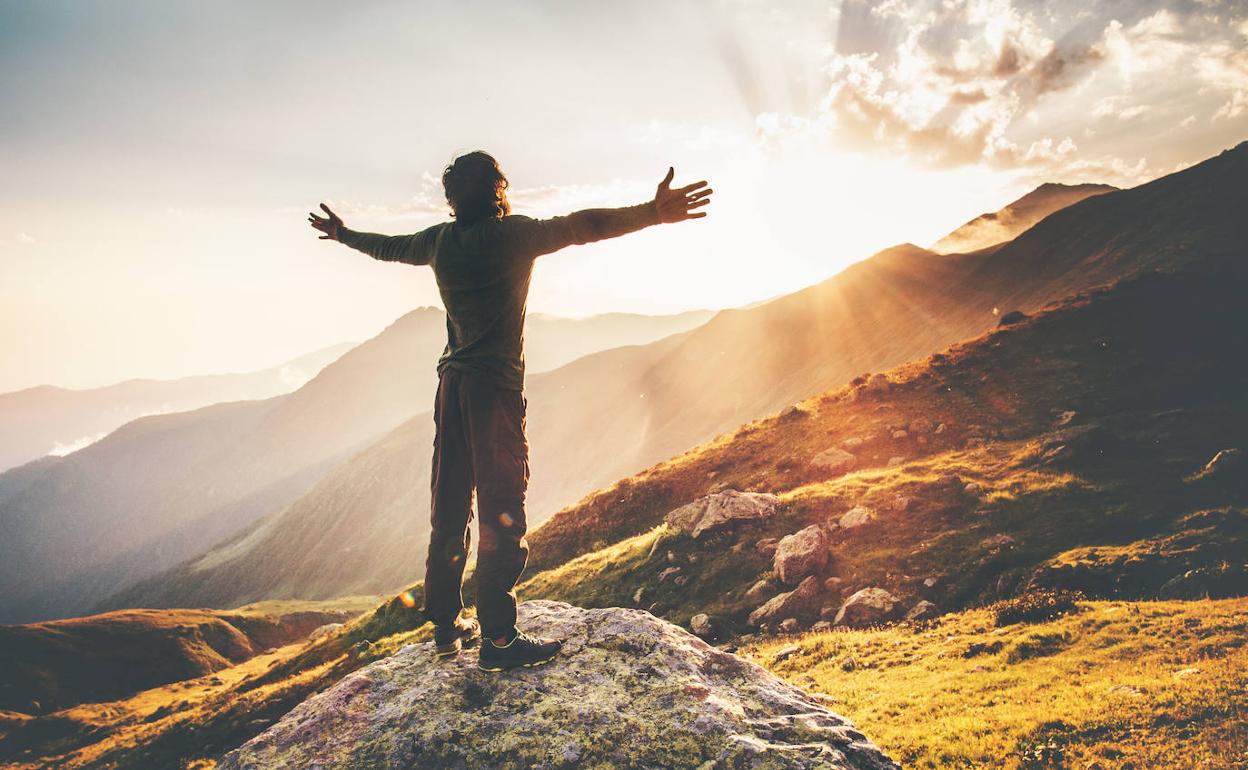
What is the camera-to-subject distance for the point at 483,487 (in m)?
4.82

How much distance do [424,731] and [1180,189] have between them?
11945 cm

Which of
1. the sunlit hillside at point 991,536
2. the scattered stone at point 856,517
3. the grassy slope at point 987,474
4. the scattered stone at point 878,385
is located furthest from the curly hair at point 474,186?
the scattered stone at point 878,385

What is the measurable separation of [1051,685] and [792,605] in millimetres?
6644

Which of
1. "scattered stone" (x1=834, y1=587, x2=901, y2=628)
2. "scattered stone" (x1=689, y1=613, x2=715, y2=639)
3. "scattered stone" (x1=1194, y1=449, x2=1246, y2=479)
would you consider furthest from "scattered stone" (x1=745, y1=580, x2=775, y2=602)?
"scattered stone" (x1=1194, y1=449, x2=1246, y2=479)

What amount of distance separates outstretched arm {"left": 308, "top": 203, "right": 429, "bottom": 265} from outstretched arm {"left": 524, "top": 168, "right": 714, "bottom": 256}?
129cm

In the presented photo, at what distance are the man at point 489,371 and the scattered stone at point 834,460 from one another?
24585mm

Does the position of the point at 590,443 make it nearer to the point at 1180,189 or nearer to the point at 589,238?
the point at 1180,189

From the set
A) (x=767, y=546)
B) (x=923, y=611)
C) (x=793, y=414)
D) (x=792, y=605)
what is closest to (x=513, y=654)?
(x=792, y=605)

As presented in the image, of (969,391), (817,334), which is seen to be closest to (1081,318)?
(969,391)

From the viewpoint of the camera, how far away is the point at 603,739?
13.4ft

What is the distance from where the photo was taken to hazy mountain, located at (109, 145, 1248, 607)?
77.2 m

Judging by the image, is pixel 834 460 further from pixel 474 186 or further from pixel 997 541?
pixel 474 186

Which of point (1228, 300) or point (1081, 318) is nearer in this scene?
point (1081, 318)

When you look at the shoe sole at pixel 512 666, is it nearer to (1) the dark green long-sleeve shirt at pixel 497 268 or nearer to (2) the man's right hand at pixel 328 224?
(1) the dark green long-sleeve shirt at pixel 497 268
